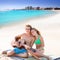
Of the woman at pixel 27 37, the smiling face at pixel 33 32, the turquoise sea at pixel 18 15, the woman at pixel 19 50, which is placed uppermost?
the turquoise sea at pixel 18 15

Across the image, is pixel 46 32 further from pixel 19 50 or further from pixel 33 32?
pixel 19 50

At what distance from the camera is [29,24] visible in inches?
49.4

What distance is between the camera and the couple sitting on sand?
48.6 inches

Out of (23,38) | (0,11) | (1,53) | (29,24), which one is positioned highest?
(0,11)

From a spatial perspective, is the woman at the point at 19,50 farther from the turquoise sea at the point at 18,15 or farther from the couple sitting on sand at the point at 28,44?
the turquoise sea at the point at 18,15

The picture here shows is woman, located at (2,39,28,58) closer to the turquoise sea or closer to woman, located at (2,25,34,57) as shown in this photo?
woman, located at (2,25,34,57)

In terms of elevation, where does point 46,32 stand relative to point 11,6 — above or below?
below

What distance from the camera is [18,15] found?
127cm

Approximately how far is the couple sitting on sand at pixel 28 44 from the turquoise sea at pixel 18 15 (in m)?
0.08

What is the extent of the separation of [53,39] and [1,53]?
0.41 meters

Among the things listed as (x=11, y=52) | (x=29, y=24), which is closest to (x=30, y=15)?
(x=29, y=24)

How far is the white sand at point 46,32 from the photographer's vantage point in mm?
1237

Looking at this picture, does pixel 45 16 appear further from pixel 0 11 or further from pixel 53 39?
pixel 0 11

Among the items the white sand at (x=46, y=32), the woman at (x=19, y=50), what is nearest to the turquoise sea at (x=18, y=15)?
the white sand at (x=46, y=32)
